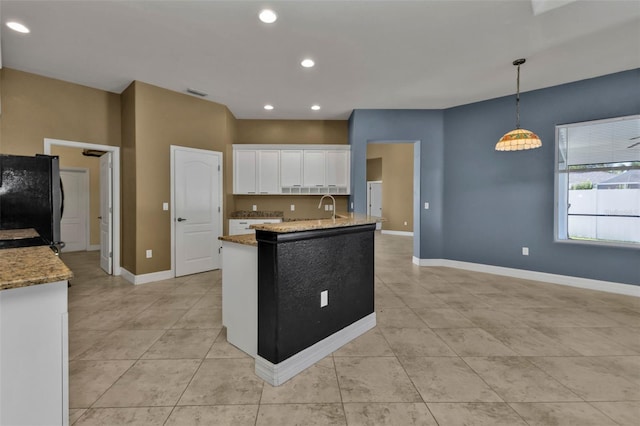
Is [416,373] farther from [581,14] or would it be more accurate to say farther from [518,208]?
[518,208]

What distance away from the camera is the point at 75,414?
1634 mm

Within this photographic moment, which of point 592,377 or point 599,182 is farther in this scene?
point 599,182

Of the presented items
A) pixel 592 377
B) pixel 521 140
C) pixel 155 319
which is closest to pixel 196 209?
pixel 155 319

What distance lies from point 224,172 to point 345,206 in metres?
2.56

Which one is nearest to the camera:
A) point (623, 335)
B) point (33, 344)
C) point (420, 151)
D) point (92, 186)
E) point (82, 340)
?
point (33, 344)

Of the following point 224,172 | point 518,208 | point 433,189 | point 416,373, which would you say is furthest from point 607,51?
point 224,172

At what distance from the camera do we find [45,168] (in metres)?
3.11

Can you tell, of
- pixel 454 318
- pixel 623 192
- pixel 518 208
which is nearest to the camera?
Result: pixel 454 318

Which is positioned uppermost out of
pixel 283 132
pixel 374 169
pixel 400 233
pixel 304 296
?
pixel 283 132

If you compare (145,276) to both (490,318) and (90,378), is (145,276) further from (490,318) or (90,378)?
(490,318)

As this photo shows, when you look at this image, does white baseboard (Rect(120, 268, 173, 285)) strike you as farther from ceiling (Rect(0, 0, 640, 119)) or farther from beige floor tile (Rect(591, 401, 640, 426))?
beige floor tile (Rect(591, 401, 640, 426))

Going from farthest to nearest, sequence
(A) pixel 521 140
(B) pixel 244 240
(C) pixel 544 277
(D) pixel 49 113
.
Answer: (C) pixel 544 277 < (D) pixel 49 113 < (A) pixel 521 140 < (B) pixel 244 240

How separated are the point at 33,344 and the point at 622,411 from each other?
3.15m

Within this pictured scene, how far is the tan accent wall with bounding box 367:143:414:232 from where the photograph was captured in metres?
9.62
